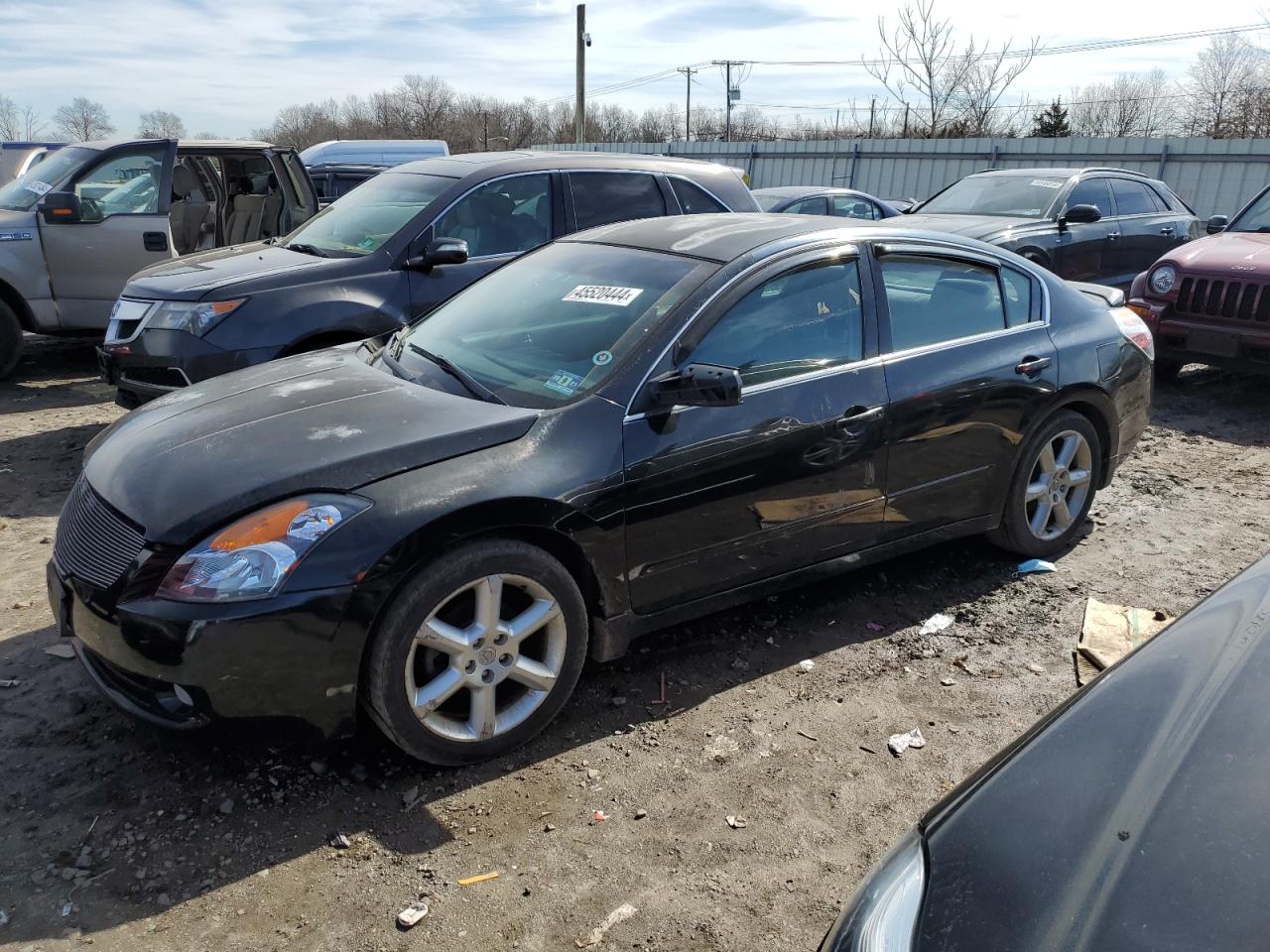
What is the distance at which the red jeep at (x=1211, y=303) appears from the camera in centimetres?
752

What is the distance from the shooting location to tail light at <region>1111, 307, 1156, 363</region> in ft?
16.4

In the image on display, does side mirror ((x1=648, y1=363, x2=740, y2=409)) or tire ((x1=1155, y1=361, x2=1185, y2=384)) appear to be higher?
side mirror ((x1=648, y1=363, x2=740, y2=409))

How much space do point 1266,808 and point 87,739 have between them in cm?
332

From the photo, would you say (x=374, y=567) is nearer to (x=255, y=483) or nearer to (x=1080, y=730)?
(x=255, y=483)

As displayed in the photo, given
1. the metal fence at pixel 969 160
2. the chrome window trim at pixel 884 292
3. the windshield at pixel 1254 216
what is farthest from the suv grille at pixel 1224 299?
the metal fence at pixel 969 160

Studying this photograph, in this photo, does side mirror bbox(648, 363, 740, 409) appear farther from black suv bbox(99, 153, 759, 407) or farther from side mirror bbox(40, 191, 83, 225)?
side mirror bbox(40, 191, 83, 225)

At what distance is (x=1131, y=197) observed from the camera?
10.7 meters

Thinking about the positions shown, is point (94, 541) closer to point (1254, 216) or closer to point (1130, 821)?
point (1130, 821)

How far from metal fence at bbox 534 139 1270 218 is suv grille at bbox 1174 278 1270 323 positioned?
1101 centimetres

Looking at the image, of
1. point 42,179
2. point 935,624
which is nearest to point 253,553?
point 935,624

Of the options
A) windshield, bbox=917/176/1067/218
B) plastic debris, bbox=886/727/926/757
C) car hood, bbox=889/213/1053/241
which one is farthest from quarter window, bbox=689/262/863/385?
windshield, bbox=917/176/1067/218

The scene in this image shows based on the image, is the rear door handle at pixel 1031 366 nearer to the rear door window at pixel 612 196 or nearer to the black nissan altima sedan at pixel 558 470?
the black nissan altima sedan at pixel 558 470

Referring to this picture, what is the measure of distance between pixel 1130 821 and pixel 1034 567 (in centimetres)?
333

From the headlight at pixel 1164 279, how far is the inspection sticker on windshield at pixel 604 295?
6144mm
